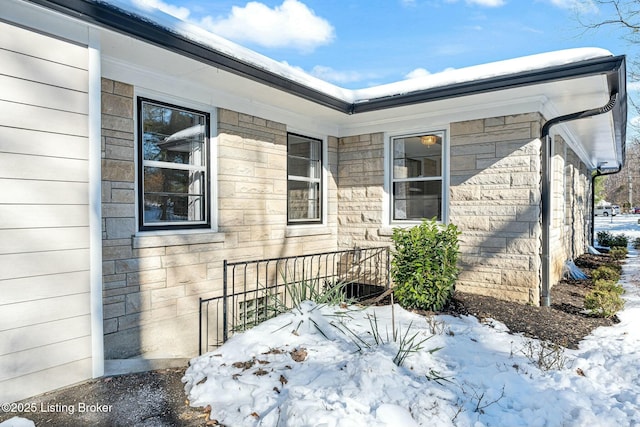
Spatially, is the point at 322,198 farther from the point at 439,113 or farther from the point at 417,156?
the point at 439,113

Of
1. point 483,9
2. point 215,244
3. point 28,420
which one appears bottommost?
point 28,420

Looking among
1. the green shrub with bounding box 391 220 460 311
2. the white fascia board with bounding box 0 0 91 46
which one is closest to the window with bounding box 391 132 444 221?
the green shrub with bounding box 391 220 460 311

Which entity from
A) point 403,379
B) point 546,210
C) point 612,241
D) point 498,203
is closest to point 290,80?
point 498,203

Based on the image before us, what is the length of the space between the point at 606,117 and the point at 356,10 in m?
4.83

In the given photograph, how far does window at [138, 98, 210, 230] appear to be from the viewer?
4023 millimetres

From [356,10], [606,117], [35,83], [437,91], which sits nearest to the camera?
[35,83]

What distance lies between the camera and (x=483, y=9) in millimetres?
6742

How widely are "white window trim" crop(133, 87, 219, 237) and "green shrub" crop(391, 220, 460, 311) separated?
2.30 metres

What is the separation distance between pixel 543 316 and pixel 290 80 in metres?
3.99

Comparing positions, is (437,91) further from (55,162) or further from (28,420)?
(28,420)

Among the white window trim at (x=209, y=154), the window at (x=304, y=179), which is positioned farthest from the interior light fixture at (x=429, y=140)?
the white window trim at (x=209, y=154)

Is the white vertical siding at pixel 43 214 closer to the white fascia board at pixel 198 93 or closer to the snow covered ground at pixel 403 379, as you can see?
the snow covered ground at pixel 403 379

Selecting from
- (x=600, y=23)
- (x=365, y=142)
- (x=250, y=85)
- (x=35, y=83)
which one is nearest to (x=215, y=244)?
(x=250, y=85)

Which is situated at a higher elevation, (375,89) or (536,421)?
(375,89)
